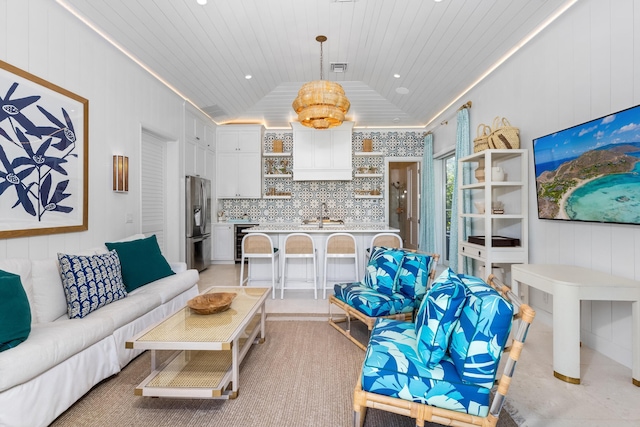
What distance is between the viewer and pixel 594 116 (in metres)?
2.54

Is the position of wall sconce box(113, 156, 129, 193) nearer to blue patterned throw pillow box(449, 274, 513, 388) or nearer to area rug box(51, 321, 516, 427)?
area rug box(51, 321, 516, 427)

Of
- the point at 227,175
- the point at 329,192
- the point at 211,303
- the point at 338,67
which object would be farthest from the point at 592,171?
the point at 227,175

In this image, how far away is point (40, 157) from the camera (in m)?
2.53

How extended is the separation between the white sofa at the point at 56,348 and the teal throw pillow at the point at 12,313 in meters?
0.05

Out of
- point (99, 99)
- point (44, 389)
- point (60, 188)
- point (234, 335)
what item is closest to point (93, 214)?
point (60, 188)

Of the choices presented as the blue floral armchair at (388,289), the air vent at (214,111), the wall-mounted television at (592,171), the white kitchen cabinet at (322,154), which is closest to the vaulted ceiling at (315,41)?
the air vent at (214,111)

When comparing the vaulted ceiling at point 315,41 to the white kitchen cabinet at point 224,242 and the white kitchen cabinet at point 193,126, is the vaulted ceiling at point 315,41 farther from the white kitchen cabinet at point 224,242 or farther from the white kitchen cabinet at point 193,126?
the white kitchen cabinet at point 224,242

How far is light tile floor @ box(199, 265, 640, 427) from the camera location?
1.78 m

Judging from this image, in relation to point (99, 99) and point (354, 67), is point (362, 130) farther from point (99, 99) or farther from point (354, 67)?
point (99, 99)

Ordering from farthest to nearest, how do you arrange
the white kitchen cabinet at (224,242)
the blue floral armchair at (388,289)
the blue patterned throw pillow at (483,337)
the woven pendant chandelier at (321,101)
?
the white kitchen cabinet at (224,242), the woven pendant chandelier at (321,101), the blue floral armchair at (388,289), the blue patterned throw pillow at (483,337)

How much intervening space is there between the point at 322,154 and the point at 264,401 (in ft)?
16.6

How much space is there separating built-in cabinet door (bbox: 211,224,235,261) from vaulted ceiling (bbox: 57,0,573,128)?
248cm

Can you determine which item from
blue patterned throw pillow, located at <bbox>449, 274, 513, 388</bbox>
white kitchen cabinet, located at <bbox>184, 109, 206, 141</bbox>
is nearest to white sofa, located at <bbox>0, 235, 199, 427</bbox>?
blue patterned throw pillow, located at <bbox>449, 274, 513, 388</bbox>

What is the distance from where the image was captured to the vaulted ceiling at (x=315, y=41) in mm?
3049
